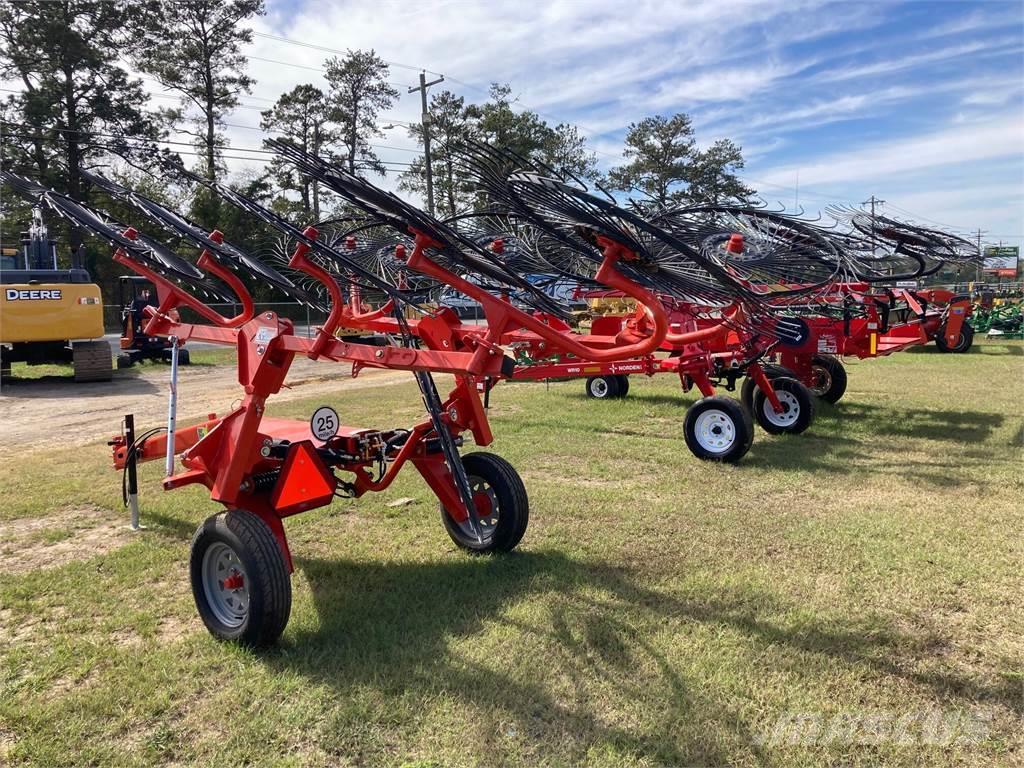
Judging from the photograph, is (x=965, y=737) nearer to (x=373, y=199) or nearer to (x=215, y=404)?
(x=373, y=199)

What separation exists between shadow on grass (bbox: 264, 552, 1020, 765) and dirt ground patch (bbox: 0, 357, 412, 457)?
501cm

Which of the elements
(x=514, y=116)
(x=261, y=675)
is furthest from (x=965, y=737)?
(x=514, y=116)

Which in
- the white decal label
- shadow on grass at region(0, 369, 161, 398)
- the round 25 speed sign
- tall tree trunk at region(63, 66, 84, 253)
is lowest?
shadow on grass at region(0, 369, 161, 398)

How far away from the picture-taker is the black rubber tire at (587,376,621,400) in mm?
12250

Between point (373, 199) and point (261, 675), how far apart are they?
7.77ft

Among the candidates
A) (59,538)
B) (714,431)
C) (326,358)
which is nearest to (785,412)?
(714,431)

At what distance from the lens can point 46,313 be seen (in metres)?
14.2

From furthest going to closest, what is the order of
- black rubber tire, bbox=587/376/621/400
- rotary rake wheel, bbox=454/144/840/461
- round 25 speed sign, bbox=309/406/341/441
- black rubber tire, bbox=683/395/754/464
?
black rubber tire, bbox=587/376/621/400
black rubber tire, bbox=683/395/754/464
round 25 speed sign, bbox=309/406/341/441
rotary rake wheel, bbox=454/144/840/461

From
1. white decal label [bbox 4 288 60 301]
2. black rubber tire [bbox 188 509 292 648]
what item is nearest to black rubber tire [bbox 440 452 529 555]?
black rubber tire [bbox 188 509 292 648]

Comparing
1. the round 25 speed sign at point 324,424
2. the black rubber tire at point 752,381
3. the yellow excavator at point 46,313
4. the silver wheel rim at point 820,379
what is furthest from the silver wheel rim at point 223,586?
the yellow excavator at point 46,313

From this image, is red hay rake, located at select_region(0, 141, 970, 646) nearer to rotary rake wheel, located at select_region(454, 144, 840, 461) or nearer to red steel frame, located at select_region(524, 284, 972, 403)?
rotary rake wheel, located at select_region(454, 144, 840, 461)

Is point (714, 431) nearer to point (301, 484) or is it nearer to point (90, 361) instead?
point (301, 484)

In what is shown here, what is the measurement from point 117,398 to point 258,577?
36.7 feet

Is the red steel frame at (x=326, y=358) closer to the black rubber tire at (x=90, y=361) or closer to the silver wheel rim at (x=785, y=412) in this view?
the silver wheel rim at (x=785, y=412)
